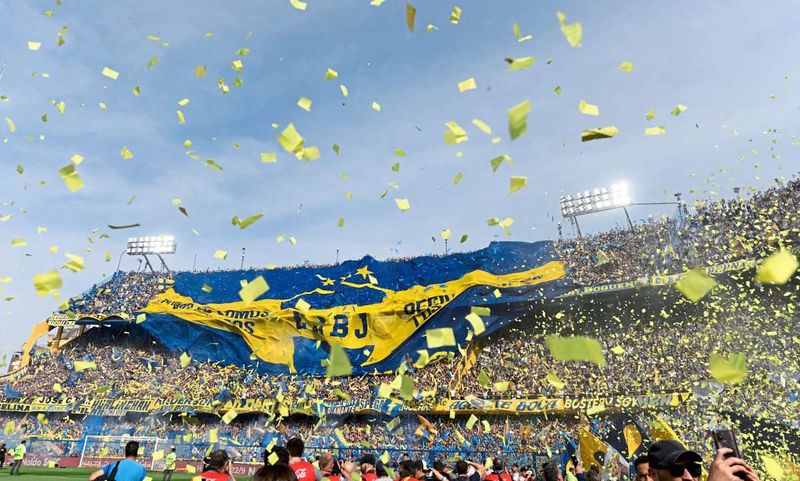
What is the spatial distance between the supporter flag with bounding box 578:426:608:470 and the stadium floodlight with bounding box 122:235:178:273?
44108 mm

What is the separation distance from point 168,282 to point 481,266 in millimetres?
23210

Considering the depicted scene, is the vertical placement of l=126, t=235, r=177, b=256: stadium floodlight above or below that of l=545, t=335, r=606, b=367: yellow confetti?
above

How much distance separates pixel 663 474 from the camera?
250cm

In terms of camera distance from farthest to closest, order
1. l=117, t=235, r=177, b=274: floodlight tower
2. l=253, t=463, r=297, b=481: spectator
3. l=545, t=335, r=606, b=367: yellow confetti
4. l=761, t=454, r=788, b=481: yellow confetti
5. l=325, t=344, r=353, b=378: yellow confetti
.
→ l=117, t=235, r=177, b=274: floodlight tower
l=761, t=454, r=788, b=481: yellow confetti
l=325, t=344, r=353, b=378: yellow confetti
l=545, t=335, r=606, b=367: yellow confetti
l=253, t=463, r=297, b=481: spectator

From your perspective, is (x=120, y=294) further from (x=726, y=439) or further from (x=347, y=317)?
(x=726, y=439)

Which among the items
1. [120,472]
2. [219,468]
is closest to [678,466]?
[219,468]

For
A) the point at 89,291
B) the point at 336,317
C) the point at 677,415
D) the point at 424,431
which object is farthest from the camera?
the point at 89,291

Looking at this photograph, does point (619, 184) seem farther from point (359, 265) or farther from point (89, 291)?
point (89, 291)

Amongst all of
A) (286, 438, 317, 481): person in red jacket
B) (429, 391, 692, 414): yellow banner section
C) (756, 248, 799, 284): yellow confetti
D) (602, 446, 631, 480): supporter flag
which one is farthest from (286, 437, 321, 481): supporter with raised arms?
(429, 391, 692, 414): yellow banner section

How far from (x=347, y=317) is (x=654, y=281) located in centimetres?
1663

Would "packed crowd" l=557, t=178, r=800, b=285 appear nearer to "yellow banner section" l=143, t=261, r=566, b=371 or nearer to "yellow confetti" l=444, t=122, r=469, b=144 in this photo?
"yellow banner section" l=143, t=261, r=566, b=371

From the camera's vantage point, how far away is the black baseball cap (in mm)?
2391

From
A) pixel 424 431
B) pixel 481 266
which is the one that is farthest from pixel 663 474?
pixel 481 266

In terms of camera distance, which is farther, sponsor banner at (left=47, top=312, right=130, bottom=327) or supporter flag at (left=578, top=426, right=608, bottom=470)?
sponsor banner at (left=47, top=312, right=130, bottom=327)
